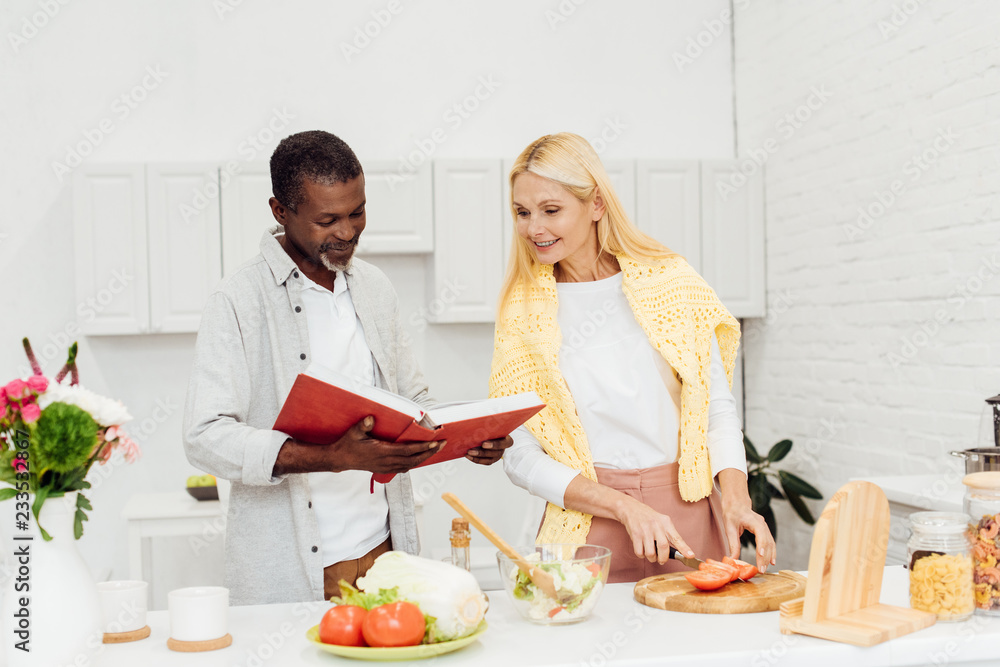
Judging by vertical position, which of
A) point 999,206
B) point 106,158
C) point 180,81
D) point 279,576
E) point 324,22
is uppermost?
point 324,22

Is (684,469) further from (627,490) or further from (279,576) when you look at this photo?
(279,576)

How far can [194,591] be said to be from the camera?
138 cm

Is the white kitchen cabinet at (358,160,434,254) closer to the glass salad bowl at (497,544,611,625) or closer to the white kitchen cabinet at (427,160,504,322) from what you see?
the white kitchen cabinet at (427,160,504,322)

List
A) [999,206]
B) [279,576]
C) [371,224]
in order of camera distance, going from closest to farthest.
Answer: [279,576]
[999,206]
[371,224]

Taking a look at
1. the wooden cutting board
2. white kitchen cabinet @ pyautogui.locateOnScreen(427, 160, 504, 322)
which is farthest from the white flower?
white kitchen cabinet @ pyautogui.locateOnScreen(427, 160, 504, 322)

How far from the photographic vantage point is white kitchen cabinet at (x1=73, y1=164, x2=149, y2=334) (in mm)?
3615

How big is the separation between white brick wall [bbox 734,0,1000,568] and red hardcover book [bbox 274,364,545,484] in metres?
1.83

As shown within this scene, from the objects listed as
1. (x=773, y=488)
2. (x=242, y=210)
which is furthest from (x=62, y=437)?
(x=773, y=488)

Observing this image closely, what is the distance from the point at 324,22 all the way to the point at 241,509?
2812 mm

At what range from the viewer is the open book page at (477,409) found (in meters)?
1.58

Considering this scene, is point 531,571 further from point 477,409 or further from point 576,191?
point 576,191

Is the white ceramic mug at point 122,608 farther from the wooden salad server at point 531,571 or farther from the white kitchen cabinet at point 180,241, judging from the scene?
the white kitchen cabinet at point 180,241

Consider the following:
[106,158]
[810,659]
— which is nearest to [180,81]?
[106,158]

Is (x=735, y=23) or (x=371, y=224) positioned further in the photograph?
(x=735, y=23)
